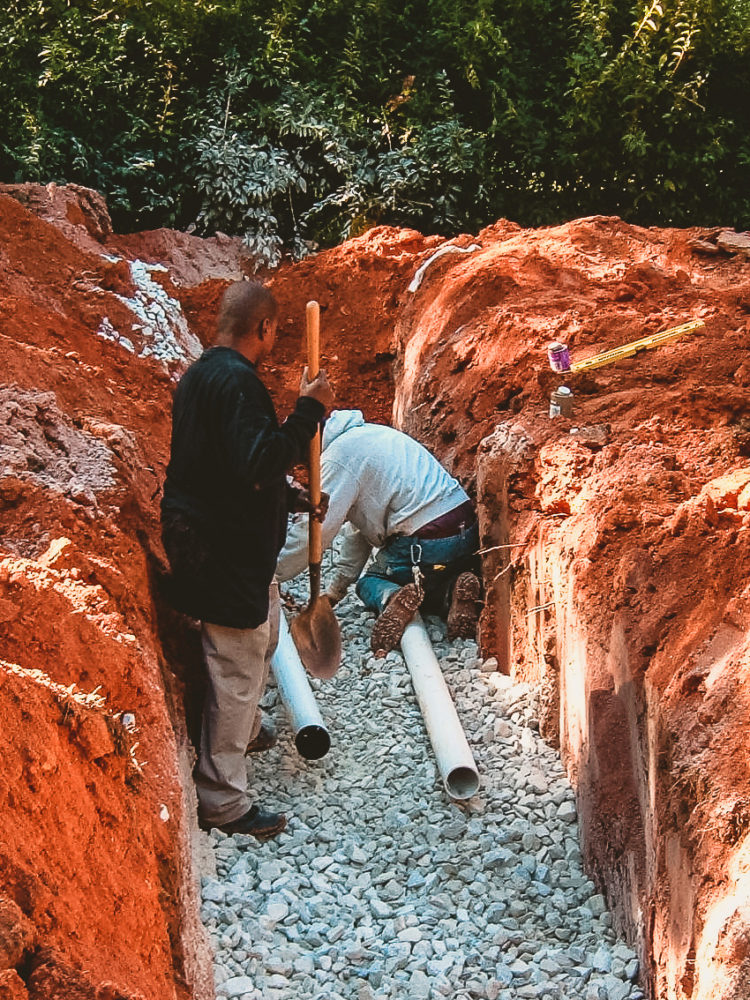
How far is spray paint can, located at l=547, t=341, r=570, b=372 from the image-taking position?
5715 millimetres

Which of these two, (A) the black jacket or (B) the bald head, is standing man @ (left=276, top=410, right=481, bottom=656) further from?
(B) the bald head

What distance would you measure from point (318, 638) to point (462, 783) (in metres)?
0.97

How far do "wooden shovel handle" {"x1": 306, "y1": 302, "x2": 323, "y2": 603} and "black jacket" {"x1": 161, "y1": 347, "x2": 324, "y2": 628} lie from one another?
37 cm

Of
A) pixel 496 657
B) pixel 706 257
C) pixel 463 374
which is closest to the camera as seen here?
pixel 496 657

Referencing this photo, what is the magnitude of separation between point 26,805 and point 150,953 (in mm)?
583

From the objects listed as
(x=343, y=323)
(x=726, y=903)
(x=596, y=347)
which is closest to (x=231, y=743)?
(x=726, y=903)

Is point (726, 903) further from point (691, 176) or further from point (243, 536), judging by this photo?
point (691, 176)

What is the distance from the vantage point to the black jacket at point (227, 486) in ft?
12.9

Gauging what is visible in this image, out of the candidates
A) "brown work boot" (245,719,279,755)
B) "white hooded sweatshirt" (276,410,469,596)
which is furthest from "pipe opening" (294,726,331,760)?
"white hooded sweatshirt" (276,410,469,596)

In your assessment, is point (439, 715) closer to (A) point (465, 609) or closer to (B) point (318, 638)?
(B) point (318, 638)

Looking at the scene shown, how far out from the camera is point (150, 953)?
2.79 metres

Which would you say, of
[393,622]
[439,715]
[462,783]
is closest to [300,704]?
[439,715]

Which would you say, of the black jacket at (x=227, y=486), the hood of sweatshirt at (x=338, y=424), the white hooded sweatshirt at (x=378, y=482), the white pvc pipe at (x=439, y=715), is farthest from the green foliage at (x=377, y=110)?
the black jacket at (x=227, y=486)

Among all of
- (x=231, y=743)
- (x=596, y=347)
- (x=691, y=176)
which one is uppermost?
(x=691, y=176)
